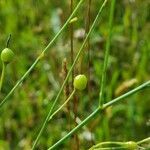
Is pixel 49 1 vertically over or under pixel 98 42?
over

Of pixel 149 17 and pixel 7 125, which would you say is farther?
pixel 149 17

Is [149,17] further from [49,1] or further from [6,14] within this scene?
[6,14]

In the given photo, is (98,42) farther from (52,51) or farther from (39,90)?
(39,90)

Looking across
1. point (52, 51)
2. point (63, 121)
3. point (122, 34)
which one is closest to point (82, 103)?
point (63, 121)

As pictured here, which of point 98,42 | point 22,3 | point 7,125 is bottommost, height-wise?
point 7,125

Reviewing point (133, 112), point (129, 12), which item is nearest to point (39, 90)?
point (133, 112)

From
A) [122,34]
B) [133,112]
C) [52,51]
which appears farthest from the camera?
[122,34]

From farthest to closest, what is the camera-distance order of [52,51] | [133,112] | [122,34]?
[122,34] < [52,51] < [133,112]
